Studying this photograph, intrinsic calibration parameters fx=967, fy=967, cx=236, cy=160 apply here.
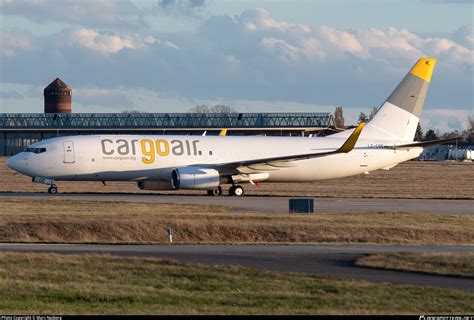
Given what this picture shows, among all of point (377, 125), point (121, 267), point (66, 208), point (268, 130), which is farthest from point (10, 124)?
point (121, 267)

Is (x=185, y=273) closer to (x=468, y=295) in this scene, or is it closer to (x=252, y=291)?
(x=252, y=291)

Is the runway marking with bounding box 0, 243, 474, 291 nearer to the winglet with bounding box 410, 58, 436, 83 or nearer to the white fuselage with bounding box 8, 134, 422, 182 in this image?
the white fuselage with bounding box 8, 134, 422, 182

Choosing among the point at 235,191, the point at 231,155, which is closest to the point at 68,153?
the point at 231,155

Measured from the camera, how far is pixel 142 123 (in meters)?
148

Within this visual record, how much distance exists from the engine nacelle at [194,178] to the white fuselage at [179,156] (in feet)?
3.71

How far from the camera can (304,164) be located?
59688mm

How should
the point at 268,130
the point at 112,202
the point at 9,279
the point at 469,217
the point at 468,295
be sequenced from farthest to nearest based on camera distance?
the point at 268,130
the point at 112,202
the point at 469,217
the point at 9,279
the point at 468,295

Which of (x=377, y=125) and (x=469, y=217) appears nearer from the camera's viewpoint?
(x=469, y=217)

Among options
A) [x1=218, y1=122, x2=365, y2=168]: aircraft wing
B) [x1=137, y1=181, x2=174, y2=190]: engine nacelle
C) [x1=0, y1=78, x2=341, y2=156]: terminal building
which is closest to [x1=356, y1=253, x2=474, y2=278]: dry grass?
[x1=218, y1=122, x2=365, y2=168]: aircraft wing

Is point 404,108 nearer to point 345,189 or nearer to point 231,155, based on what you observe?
point 345,189

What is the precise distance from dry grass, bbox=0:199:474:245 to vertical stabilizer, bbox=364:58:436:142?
21070mm

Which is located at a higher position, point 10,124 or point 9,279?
point 10,124

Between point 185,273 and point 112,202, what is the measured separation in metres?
26.3

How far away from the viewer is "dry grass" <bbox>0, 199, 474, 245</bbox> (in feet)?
119
